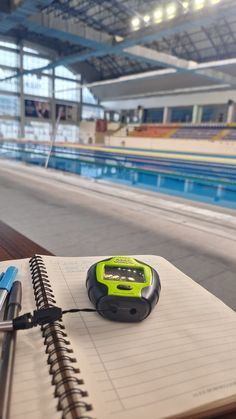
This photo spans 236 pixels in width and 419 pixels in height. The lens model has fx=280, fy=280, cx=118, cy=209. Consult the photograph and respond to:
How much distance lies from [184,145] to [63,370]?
1405 cm

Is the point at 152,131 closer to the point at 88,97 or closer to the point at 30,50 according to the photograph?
the point at 88,97

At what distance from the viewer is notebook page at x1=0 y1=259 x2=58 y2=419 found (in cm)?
29

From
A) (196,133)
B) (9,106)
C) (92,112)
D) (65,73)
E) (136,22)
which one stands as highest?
(65,73)

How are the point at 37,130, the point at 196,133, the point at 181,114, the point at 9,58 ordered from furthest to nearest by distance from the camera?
the point at 37,130 → the point at 181,114 → the point at 9,58 → the point at 196,133

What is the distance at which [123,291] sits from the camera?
0.45 meters

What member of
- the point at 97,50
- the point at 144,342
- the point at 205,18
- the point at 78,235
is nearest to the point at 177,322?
the point at 144,342

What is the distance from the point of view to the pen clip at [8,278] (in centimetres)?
50

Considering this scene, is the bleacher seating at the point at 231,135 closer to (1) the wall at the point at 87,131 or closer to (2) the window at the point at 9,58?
(1) the wall at the point at 87,131

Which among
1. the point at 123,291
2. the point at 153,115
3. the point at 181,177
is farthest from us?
the point at 153,115

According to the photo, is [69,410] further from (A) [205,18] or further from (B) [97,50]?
(B) [97,50]

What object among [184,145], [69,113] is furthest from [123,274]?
[69,113]

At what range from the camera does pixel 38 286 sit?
519mm

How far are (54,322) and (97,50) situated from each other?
9693mm

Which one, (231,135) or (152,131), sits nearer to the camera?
(231,135)
